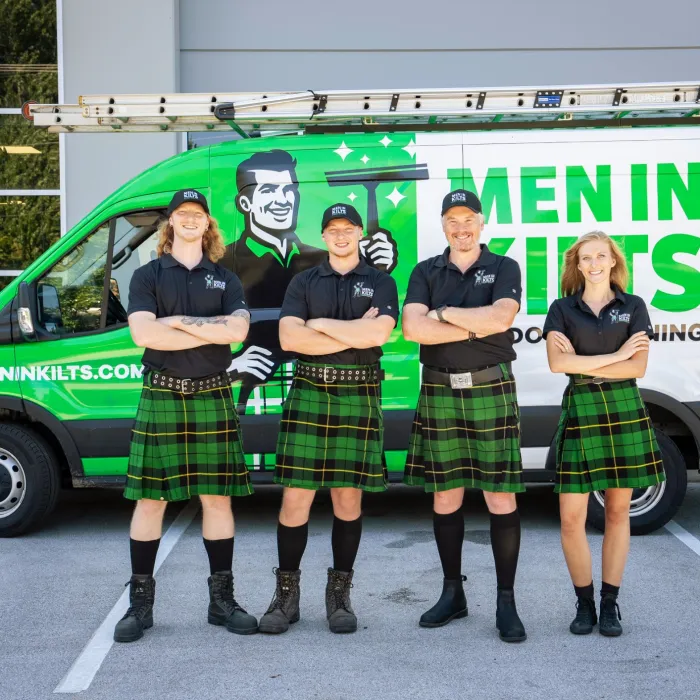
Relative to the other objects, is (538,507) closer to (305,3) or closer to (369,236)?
(369,236)

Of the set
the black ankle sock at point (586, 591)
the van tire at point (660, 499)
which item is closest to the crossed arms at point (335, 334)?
the black ankle sock at point (586, 591)

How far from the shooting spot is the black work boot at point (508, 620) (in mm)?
4086

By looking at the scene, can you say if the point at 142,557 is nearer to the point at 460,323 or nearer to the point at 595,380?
the point at 460,323

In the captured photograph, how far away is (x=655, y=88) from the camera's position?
555cm

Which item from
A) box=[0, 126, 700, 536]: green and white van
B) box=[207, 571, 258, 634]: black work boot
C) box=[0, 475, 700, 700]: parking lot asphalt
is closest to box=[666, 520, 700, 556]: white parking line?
box=[0, 475, 700, 700]: parking lot asphalt

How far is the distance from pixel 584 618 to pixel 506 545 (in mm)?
451

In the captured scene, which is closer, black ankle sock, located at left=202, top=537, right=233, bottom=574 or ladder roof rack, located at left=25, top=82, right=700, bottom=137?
black ankle sock, located at left=202, top=537, right=233, bottom=574

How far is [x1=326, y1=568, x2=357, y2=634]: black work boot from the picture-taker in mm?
4230

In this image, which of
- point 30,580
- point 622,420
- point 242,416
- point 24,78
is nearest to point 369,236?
point 242,416

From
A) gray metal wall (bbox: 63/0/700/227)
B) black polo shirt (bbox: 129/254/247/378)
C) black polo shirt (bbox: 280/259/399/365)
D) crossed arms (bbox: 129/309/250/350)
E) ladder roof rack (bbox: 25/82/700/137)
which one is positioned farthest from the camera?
gray metal wall (bbox: 63/0/700/227)

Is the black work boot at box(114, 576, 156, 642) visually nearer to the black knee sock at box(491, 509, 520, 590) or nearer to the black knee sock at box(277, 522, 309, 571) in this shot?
the black knee sock at box(277, 522, 309, 571)

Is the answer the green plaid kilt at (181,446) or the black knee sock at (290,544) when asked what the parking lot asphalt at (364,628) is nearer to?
the black knee sock at (290,544)

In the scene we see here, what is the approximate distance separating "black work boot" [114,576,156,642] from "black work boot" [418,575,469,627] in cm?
117

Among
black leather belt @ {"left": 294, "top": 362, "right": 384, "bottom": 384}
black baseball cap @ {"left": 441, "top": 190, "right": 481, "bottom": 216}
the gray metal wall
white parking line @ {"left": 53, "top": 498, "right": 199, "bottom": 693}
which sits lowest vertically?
white parking line @ {"left": 53, "top": 498, "right": 199, "bottom": 693}
